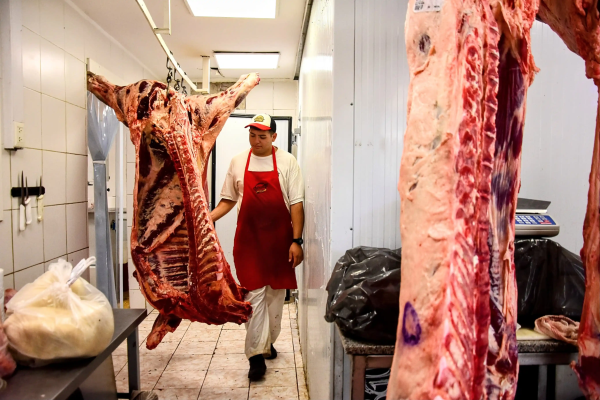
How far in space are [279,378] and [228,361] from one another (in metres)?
0.50

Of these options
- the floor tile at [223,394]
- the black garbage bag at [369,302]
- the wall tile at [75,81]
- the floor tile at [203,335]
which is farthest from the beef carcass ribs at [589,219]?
the floor tile at [203,335]

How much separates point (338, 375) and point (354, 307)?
0.64 meters

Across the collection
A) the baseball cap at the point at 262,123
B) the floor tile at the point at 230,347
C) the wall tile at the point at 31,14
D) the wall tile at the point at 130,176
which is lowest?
the floor tile at the point at 230,347

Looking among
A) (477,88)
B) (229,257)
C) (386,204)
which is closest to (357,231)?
(386,204)

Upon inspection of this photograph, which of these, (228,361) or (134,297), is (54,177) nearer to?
(228,361)

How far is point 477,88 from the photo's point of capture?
0.61m

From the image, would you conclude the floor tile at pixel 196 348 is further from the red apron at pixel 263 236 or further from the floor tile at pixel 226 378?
the red apron at pixel 263 236

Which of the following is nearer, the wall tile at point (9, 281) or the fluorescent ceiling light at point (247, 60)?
the wall tile at point (9, 281)

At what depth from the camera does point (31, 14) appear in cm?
226

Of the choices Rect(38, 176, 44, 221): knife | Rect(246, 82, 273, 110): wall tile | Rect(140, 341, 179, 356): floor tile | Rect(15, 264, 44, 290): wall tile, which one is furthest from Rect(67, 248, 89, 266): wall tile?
Rect(246, 82, 273, 110): wall tile

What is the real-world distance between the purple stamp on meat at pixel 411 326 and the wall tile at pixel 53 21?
282 centimetres

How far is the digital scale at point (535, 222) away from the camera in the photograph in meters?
1.27

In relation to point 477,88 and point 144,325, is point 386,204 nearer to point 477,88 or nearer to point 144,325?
point 477,88

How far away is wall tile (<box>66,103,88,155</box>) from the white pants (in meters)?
1.69
